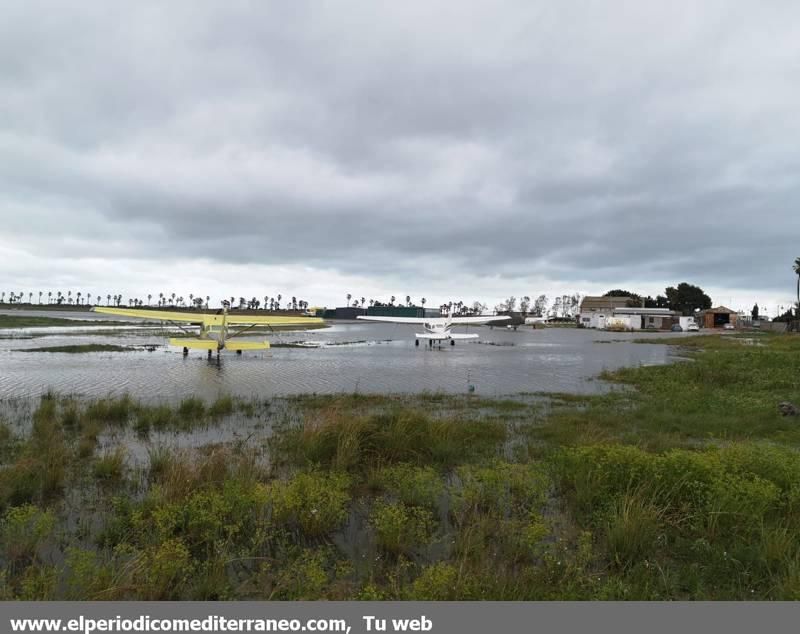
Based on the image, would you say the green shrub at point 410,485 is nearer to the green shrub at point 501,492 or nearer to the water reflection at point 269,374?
the green shrub at point 501,492

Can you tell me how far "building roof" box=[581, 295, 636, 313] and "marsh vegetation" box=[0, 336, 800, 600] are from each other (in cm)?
14416

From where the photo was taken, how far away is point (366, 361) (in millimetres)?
26391

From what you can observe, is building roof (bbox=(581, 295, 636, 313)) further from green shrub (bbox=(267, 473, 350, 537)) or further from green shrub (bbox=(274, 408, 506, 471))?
green shrub (bbox=(267, 473, 350, 537))

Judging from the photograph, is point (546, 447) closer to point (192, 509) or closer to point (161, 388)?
point (192, 509)

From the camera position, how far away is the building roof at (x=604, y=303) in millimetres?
139500

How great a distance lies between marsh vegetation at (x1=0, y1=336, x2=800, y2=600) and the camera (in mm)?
3645

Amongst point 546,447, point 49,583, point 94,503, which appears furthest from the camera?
point 546,447

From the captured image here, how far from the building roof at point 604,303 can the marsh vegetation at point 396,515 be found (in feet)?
473

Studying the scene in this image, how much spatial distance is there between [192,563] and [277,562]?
0.77 metres

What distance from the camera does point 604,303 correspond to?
463 feet

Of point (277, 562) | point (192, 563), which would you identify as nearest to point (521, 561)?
point (277, 562)

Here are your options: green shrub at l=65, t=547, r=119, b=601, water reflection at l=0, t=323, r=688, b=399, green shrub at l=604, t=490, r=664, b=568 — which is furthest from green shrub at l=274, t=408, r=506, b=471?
water reflection at l=0, t=323, r=688, b=399

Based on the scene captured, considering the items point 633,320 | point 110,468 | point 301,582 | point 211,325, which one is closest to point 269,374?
point 211,325
